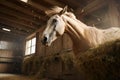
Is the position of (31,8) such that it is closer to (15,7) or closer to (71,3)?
(15,7)

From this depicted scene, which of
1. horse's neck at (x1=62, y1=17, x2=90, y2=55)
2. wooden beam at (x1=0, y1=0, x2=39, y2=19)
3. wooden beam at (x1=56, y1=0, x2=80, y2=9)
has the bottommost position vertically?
horse's neck at (x1=62, y1=17, x2=90, y2=55)

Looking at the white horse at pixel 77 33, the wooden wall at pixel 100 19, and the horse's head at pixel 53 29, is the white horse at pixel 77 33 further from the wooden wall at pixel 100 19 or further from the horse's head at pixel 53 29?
the wooden wall at pixel 100 19

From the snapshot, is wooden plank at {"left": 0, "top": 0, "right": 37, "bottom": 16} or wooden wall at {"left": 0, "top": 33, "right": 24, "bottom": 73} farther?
wooden wall at {"left": 0, "top": 33, "right": 24, "bottom": 73}

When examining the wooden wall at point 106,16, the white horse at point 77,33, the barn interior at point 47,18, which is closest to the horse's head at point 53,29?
the white horse at point 77,33

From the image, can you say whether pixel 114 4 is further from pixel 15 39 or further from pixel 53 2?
pixel 15 39

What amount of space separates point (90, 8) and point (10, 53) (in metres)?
6.18

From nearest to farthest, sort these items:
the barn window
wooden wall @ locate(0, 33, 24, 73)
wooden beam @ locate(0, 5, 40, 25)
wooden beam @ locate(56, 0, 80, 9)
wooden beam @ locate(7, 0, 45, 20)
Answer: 1. wooden beam @ locate(56, 0, 80, 9)
2. wooden beam @ locate(7, 0, 45, 20)
3. wooden beam @ locate(0, 5, 40, 25)
4. the barn window
5. wooden wall @ locate(0, 33, 24, 73)

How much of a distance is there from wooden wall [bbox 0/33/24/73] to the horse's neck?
6.61 m

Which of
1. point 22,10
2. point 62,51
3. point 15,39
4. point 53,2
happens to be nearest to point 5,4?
point 22,10

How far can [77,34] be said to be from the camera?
208 centimetres

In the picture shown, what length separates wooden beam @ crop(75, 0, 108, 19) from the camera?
10.9 feet

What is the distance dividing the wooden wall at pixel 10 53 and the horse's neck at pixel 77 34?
6606mm

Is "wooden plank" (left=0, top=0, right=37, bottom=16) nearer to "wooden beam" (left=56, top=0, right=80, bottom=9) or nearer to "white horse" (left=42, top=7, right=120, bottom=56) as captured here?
"wooden beam" (left=56, top=0, right=80, bottom=9)

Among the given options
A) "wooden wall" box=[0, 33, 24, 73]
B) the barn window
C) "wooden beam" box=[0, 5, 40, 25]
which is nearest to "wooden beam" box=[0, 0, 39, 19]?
"wooden beam" box=[0, 5, 40, 25]
